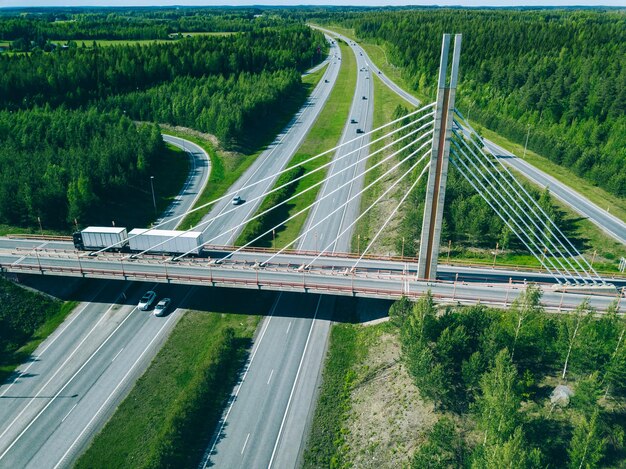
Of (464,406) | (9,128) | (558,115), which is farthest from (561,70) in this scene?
(9,128)

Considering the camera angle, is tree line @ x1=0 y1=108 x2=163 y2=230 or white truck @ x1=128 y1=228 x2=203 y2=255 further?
tree line @ x1=0 y1=108 x2=163 y2=230

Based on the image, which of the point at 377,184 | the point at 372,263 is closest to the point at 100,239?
the point at 372,263

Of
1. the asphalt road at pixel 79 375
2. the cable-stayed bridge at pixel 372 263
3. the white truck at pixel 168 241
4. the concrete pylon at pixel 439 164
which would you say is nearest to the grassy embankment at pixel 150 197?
the cable-stayed bridge at pixel 372 263

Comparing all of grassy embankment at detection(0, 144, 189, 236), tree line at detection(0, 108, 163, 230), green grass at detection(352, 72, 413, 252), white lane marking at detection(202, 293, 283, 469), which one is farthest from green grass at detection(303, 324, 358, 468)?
tree line at detection(0, 108, 163, 230)

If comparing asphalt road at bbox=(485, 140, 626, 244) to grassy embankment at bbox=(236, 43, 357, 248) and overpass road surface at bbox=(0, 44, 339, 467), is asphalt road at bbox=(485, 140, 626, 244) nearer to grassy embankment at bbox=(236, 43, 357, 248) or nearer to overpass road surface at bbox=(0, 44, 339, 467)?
grassy embankment at bbox=(236, 43, 357, 248)

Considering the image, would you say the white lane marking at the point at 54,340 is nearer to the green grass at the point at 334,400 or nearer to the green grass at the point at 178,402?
the green grass at the point at 178,402

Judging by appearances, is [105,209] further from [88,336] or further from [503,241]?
[503,241]

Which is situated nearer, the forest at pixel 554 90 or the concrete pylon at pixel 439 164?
the concrete pylon at pixel 439 164
